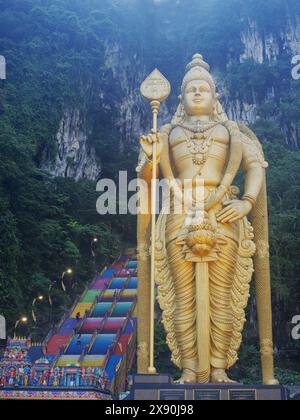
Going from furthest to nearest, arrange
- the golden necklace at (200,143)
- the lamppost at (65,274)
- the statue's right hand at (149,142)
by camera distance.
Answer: the lamppost at (65,274) < the golden necklace at (200,143) < the statue's right hand at (149,142)

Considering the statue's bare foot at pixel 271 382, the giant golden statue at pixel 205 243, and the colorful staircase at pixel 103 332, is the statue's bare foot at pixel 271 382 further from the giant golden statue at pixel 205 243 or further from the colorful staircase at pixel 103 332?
the colorful staircase at pixel 103 332

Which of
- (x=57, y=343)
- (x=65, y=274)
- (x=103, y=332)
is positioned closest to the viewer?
(x=57, y=343)

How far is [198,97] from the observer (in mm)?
5660

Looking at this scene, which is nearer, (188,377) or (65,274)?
(188,377)

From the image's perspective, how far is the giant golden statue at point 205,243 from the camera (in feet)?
16.3

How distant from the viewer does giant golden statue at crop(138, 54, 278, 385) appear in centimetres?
496

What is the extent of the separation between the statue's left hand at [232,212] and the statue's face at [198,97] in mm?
1077

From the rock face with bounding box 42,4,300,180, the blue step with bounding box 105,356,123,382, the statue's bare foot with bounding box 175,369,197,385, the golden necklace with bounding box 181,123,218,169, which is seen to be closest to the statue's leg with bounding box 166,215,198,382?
the statue's bare foot with bounding box 175,369,197,385

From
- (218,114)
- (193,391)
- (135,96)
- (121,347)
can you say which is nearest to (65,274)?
(121,347)

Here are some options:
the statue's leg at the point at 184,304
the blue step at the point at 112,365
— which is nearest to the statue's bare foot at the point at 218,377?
the statue's leg at the point at 184,304

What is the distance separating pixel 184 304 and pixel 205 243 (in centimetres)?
61

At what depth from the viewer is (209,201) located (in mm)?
5195

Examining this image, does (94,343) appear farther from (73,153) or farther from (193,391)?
(73,153)
